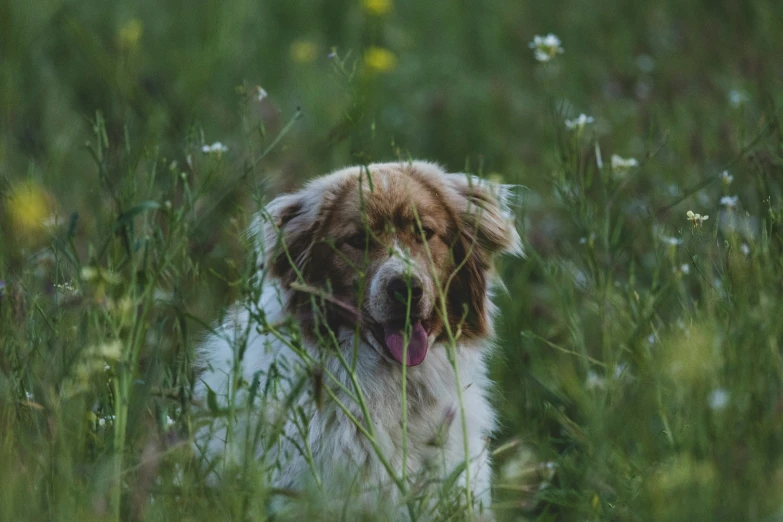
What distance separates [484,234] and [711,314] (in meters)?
1.66

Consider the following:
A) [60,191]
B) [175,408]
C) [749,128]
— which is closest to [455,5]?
[749,128]

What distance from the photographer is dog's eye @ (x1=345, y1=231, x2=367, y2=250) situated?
3.49 metres

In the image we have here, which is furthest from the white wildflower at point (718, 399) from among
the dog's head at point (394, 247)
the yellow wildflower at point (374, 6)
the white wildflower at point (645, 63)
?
the white wildflower at point (645, 63)

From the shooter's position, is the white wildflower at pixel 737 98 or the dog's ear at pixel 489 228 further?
the white wildflower at pixel 737 98

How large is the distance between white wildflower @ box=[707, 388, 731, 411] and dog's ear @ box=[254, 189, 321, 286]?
1.77 meters

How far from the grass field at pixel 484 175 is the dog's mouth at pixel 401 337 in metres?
0.37

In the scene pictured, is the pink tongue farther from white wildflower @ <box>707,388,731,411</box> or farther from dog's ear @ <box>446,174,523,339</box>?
white wildflower @ <box>707,388,731,411</box>

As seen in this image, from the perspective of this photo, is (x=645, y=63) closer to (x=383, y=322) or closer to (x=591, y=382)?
(x=383, y=322)

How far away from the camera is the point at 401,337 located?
3.33 m

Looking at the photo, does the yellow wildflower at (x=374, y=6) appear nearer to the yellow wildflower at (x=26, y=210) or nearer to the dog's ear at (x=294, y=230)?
the dog's ear at (x=294, y=230)

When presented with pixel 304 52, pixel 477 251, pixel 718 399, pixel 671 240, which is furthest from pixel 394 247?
pixel 304 52

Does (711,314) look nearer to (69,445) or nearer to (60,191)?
(69,445)

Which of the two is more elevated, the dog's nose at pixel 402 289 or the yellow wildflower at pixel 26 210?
the yellow wildflower at pixel 26 210

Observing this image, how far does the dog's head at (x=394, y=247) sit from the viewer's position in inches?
129
